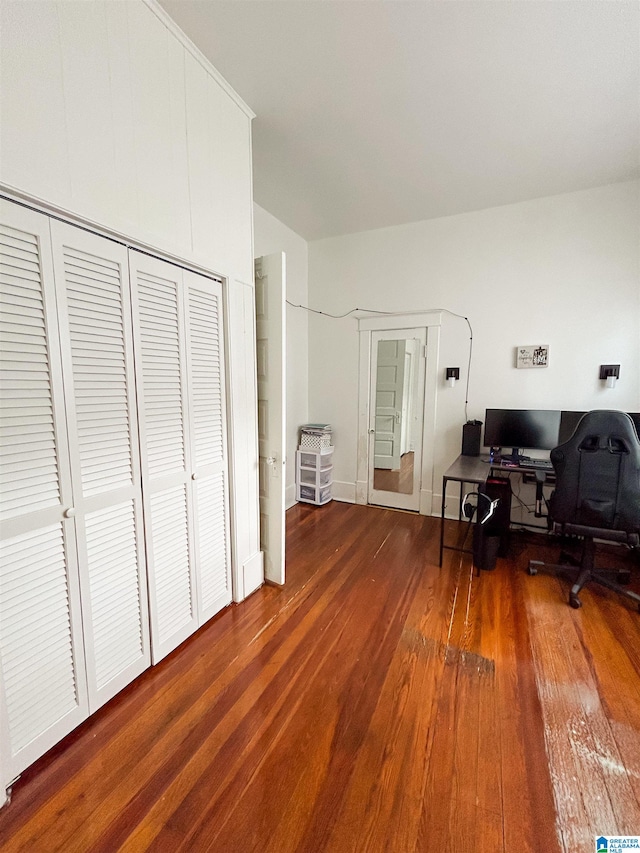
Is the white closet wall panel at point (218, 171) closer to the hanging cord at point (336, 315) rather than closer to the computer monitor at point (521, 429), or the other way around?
the hanging cord at point (336, 315)

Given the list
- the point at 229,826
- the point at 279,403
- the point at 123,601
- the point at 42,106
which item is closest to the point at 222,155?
the point at 42,106

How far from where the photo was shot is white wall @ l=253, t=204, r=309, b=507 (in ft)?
12.4

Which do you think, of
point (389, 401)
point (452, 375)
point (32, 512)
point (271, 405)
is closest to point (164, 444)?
point (32, 512)

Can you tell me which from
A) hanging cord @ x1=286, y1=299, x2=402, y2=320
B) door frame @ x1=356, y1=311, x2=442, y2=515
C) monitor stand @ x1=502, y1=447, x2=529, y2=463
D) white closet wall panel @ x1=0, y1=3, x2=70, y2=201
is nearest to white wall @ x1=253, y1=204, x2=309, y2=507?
hanging cord @ x1=286, y1=299, x2=402, y2=320

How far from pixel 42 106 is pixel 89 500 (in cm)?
140

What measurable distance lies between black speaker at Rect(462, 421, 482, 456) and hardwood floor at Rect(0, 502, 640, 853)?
141 centimetres

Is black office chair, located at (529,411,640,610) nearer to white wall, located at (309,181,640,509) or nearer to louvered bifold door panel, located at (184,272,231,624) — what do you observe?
white wall, located at (309,181,640,509)

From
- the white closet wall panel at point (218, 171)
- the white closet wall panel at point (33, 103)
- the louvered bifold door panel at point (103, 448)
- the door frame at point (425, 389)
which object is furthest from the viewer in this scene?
the door frame at point (425, 389)

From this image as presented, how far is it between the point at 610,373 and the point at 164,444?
3503 millimetres

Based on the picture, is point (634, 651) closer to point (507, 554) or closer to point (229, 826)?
point (507, 554)

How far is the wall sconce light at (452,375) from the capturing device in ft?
11.4

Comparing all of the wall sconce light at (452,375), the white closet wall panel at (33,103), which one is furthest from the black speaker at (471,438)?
the white closet wall panel at (33,103)

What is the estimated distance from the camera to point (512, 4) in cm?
148

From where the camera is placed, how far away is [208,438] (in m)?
1.96
